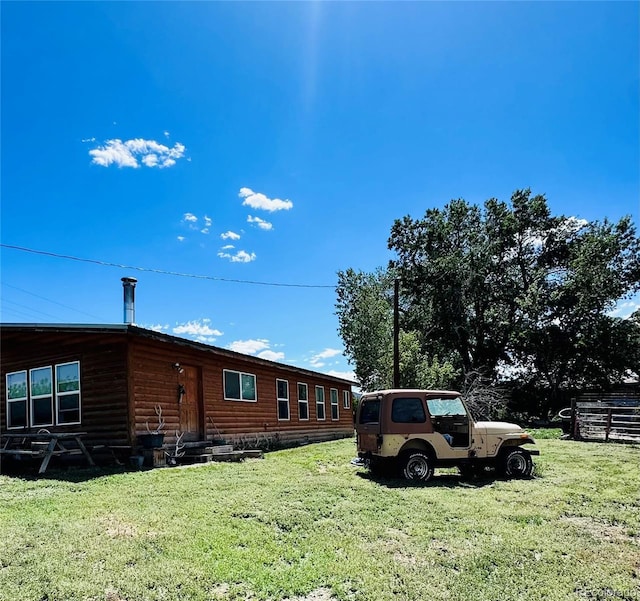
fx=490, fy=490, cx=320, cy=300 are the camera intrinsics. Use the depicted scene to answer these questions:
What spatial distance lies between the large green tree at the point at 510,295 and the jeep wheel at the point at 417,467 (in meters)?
19.6

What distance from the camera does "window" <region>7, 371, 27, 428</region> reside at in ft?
42.6

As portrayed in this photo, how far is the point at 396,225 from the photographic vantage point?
37.0 metres

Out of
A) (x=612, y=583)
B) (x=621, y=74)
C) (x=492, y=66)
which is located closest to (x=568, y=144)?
(x=621, y=74)

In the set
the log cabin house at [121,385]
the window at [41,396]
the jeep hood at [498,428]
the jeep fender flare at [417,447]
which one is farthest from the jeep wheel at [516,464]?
the window at [41,396]

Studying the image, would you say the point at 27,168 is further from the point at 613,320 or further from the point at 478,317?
the point at 613,320

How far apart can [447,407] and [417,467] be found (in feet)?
4.31

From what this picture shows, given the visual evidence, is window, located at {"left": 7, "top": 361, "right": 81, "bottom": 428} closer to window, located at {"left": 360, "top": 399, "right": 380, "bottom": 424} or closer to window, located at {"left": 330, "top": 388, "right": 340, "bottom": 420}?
window, located at {"left": 360, "top": 399, "right": 380, "bottom": 424}

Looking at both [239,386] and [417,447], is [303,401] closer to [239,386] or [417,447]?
[239,386]

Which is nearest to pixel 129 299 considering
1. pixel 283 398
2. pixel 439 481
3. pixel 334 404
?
pixel 283 398

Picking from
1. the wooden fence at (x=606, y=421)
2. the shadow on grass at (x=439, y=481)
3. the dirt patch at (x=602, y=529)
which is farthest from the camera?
the wooden fence at (x=606, y=421)

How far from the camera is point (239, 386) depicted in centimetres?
1577

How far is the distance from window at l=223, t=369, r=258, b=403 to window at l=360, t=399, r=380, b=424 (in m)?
6.47

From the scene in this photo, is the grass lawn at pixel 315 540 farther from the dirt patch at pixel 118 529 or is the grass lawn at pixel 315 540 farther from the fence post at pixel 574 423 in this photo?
the fence post at pixel 574 423

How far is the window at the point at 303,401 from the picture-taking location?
20.1 m
